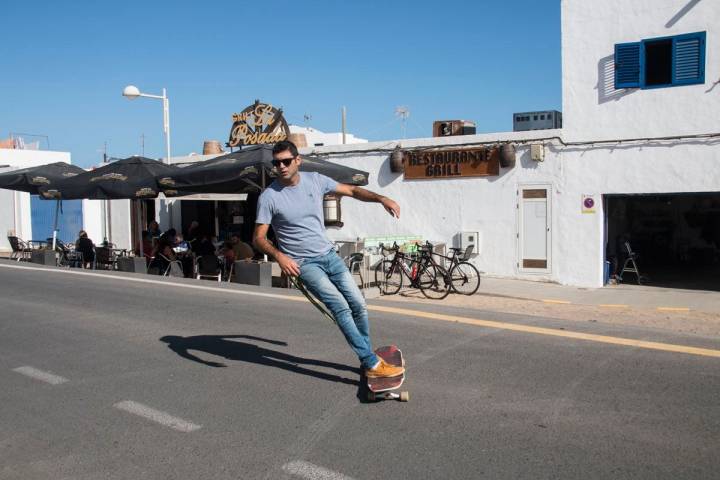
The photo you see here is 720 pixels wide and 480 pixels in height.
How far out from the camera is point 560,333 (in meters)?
7.46

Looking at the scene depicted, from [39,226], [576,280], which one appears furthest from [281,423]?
[39,226]

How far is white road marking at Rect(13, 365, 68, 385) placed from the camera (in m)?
6.05

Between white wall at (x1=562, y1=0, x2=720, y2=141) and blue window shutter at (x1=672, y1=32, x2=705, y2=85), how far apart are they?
11 centimetres

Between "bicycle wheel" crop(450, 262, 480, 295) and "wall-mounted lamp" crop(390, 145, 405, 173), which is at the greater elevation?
"wall-mounted lamp" crop(390, 145, 405, 173)

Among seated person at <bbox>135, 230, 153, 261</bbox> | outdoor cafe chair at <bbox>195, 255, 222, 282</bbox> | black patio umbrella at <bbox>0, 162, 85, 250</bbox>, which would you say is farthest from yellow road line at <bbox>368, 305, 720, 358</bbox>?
black patio umbrella at <bbox>0, 162, 85, 250</bbox>

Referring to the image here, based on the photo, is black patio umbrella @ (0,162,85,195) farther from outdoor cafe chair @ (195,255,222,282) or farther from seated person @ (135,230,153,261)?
outdoor cafe chair @ (195,255,222,282)

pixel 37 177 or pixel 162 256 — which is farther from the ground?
pixel 37 177

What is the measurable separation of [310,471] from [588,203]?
36.3 ft

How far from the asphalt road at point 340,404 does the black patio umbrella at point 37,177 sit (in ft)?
33.9

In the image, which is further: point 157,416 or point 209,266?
point 209,266

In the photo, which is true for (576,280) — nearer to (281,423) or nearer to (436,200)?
(436,200)

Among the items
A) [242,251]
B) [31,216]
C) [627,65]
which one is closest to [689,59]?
[627,65]

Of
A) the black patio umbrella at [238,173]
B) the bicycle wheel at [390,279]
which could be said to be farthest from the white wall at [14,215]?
the bicycle wheel at [390,279]

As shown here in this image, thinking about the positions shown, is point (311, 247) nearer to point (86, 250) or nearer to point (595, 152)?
point (595, 152)
